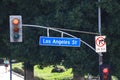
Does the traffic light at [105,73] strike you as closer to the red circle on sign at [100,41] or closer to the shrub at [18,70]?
the red circle on sign at [100,41]

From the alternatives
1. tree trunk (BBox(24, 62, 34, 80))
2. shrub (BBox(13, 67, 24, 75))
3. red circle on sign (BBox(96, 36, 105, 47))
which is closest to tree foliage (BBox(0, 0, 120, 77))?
red circle on sign (BBox(96, 36, 105, 47))

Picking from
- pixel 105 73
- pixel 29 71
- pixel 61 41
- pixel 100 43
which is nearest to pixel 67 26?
pixel 61 41

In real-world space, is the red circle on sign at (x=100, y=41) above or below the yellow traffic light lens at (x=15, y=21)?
below

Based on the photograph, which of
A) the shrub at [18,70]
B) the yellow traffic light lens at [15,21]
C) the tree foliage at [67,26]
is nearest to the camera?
the yellow traffic light lens at [15,21]

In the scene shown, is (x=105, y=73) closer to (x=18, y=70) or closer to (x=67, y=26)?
(x=67, y=26)

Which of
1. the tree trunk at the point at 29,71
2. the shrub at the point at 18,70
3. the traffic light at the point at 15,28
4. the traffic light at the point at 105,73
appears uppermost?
the traffic light at the point at 15,28

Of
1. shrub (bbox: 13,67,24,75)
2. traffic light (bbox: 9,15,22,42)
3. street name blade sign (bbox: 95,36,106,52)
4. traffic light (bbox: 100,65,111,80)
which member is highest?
traffic light (bbox: 9,15,22,42)

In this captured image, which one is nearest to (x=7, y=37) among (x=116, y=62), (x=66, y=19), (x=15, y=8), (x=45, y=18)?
(x=15, y=8)

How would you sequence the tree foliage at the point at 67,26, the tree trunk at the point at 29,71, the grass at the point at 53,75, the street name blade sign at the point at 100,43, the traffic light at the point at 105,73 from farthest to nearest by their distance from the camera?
the grass at the point at 53,75, the tree trunk at the point at 29,71, the tree foliage at the point at 67,26, the street name blade sign at the point at 100,43, the traffic light at the point at 105,73

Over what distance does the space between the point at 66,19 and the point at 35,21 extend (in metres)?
2.73

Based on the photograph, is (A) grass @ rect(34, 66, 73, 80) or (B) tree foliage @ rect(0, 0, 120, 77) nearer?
(B) tree foliage @ rect(0, 0, 120, 77)

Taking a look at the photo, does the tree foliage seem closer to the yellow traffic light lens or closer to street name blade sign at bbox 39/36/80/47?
street name blade sign at bbox 39/36/80/47

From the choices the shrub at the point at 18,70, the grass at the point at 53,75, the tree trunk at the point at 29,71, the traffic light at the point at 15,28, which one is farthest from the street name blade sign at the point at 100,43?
the shrub at the point at 18,70

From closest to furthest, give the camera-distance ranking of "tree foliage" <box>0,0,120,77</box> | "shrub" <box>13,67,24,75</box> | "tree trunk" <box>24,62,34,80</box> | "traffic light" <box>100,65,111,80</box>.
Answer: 1. "traffic light" <box>100,65,111,80</box>
2. "tree foliage" <box>0,0,120,77</box>
3. "tree trunk" <box>24,62,34,80</box>
4. "shrub" <box>13,67,24,75</box>
